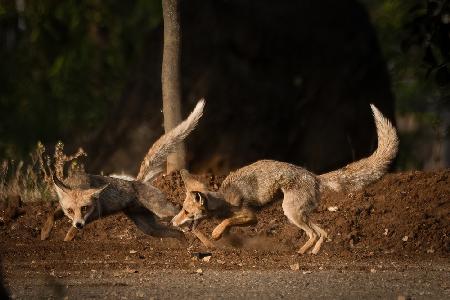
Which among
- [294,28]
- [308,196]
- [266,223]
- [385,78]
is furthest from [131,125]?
[308,196]

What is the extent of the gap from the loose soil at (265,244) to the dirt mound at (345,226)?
0.01 metres

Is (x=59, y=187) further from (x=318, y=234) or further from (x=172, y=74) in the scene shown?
(x=318, y=234)

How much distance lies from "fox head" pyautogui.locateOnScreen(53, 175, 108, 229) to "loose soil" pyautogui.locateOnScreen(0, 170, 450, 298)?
0.33m

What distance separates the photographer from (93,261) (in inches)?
404

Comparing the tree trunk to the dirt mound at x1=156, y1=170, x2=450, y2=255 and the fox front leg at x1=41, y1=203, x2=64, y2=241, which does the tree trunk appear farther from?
the fox front leg at x1=41, y1=203, x2=64, y2=241

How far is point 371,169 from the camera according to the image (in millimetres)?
11664

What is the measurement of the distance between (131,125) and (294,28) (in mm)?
3718

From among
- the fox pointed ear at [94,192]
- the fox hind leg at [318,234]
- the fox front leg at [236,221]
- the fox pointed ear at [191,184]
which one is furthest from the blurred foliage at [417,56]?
the fox pointed ear at [94,192]

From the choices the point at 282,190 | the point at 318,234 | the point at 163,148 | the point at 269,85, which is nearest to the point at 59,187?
the point at 163,148

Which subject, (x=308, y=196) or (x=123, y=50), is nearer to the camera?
(x=308, y=196)

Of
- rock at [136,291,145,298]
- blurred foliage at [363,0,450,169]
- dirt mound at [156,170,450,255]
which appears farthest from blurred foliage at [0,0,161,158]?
rock at [136,291,145,298]

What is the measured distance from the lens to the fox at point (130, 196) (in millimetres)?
11450

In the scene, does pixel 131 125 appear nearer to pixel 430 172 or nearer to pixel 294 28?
pixel 294 28

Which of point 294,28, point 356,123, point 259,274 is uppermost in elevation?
point 294,28
